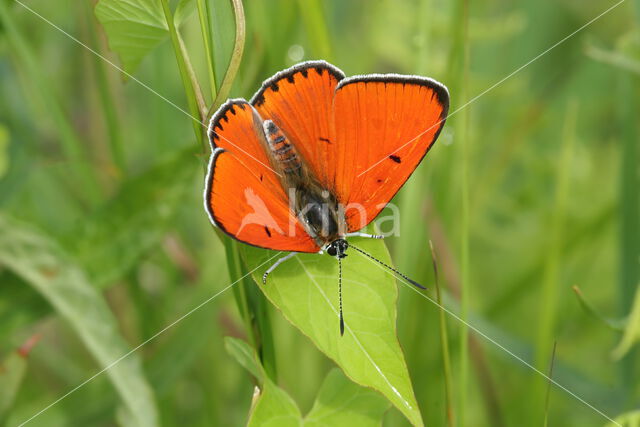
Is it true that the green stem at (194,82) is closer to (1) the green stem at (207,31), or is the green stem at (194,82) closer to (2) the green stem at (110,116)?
(1) the green stem at (207,31)

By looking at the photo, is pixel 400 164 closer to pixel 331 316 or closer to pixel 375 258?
pixel 375 258

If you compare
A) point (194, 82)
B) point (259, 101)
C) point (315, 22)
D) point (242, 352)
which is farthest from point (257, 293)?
point (315, 22)

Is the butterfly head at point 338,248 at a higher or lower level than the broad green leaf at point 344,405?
higher

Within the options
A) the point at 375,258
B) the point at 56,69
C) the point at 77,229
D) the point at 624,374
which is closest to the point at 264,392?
the point at 375,258

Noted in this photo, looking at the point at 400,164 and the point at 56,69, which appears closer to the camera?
the point at 400,164

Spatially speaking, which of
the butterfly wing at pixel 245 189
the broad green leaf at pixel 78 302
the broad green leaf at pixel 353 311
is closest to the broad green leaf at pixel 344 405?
the broad green leaf at pixel 353 311

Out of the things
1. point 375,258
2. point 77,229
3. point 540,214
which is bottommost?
point 540,214
